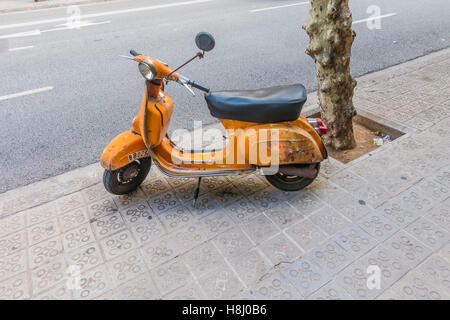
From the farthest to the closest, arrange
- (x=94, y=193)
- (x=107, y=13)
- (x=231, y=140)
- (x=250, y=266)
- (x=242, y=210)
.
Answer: (x=107, y=13) < (x=94, y=193) < (x=242, y=210) < (x=231, y=140) < (x=250, y=266)

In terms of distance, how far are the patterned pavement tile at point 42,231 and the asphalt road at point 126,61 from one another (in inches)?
35.3

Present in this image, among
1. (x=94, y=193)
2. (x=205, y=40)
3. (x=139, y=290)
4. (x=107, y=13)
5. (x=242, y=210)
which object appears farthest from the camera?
(x=107, y=13)

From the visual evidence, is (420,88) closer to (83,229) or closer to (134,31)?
(83,229)

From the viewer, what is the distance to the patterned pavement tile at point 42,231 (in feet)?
9.59

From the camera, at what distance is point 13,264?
Result: 2695 millimetres

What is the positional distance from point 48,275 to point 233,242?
4.97 ft

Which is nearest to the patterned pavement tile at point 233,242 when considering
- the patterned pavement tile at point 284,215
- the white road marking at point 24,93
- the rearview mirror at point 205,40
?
the patterned pavement tile at point 284,215

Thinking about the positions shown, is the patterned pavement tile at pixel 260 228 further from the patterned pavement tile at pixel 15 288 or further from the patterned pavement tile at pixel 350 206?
the patterned pavement tile at pixel 15 288

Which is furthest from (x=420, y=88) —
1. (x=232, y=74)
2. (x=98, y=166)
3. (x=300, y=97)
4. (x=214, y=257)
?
(x=98, y=166)

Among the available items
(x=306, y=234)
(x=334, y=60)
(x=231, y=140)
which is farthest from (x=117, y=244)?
(x=334, y=60)

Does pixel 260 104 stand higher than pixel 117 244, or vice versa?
pixel 260 104

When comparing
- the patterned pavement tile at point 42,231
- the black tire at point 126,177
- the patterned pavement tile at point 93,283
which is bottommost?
the patterned pavement tile at point 93,283

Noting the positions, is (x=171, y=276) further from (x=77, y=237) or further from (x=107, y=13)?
(x=107, y=13)

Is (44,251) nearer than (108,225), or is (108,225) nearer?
(44,251)
